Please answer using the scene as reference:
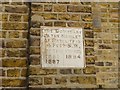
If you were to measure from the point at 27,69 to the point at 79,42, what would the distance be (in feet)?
1.61

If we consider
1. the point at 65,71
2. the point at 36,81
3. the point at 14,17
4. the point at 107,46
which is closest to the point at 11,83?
the point at 36,81

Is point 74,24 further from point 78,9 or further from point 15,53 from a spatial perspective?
point 15,53

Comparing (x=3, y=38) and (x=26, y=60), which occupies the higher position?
(x=3, y=38)

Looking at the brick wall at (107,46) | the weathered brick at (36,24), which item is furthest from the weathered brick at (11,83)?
the brick wall at (107,46)

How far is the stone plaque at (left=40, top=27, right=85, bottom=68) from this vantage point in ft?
5.92

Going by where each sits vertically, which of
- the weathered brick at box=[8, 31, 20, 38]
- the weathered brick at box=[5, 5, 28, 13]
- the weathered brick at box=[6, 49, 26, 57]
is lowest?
the weathered brick at box=[6, 49, 26, 57]

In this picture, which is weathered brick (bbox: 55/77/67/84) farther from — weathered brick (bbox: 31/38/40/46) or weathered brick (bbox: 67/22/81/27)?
weathered brick (bbox: 67/22/81/27)

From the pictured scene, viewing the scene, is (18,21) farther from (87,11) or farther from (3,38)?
(87,11)

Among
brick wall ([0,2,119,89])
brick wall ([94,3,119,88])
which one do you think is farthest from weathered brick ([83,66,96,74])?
brick wall ([94,3,119,88])

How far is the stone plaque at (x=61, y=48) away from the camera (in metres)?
1.81

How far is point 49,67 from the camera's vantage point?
1789mm

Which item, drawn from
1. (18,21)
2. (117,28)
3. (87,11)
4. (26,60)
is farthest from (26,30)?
(117,28)

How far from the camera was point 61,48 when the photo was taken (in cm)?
183

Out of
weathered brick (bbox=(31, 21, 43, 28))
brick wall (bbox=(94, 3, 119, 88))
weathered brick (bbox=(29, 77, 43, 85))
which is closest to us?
weathered brick (bbox=(29, 77, 43, 85))
